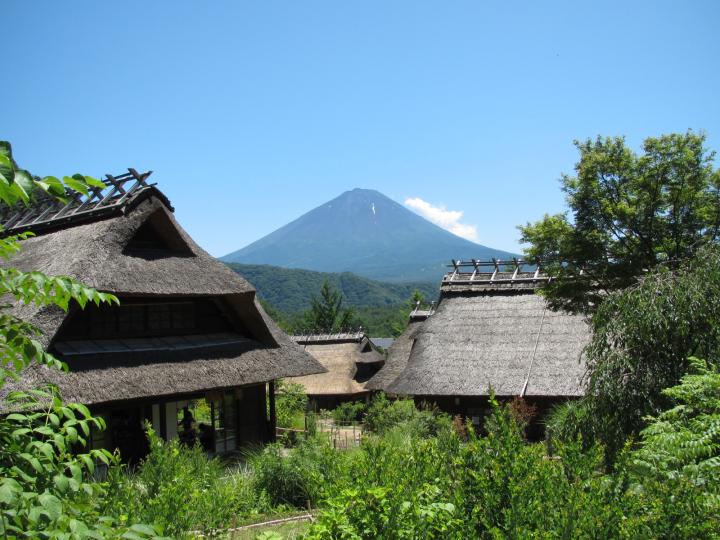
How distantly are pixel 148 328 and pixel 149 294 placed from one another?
1.42m

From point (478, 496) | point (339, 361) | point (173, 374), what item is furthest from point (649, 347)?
point (339, 361)

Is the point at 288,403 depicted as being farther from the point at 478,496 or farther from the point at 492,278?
the point at 478,496

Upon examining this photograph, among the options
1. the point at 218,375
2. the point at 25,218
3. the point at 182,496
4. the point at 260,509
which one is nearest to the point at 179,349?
the point at 218,375

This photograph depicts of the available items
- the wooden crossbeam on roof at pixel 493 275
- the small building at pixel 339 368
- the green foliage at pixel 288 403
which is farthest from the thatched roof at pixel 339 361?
the wooden crossbeam on roof at pixel 493 275

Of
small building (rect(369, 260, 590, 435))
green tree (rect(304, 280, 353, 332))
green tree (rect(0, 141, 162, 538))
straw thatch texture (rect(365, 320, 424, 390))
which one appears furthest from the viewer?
green tree (rect(304, 280, 353, 332))

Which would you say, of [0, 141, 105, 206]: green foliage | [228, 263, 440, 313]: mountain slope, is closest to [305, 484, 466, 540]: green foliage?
[0, 141, 105, 206]: green foliage

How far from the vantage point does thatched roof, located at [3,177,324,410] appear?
11.2m

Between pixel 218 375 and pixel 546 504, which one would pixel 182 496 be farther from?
pixel 218 375

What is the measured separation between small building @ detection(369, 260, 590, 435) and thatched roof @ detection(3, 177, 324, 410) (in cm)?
538

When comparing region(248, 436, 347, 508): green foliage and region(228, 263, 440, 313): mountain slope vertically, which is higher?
region(228, 263, 440, 313): mountain slope

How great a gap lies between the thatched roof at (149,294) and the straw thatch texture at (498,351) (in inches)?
208

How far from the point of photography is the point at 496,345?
65.3ft

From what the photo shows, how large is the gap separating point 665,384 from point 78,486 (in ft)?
27.6

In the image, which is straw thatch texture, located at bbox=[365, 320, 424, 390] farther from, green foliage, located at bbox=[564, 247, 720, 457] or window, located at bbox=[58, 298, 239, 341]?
green foliage, located at bbox=[564, 247, 720, 457]
